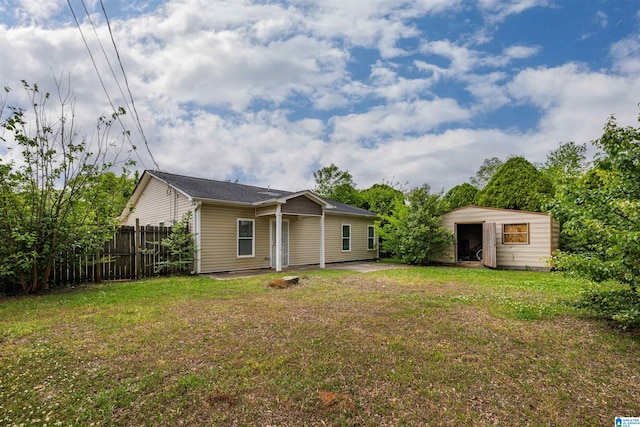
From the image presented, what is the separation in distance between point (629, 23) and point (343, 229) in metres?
11.8

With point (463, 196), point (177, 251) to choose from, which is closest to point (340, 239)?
point (177, 251)

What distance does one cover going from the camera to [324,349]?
3535 mm

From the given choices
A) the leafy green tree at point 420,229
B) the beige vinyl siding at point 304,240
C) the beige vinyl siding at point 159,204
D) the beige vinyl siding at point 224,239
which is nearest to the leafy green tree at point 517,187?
the leafy green tree at point 420,229

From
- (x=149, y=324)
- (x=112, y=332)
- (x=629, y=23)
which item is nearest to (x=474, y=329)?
(x=149, y=324)

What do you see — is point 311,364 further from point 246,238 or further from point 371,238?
point 371,238

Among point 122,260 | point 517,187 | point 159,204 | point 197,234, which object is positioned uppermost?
point 517,187

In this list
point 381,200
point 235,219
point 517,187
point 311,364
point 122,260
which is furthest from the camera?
point 381,200

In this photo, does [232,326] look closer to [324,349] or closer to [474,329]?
[324,349]

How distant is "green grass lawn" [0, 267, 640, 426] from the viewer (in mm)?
2377

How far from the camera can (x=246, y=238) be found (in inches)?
453

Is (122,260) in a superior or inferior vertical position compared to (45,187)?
inferior

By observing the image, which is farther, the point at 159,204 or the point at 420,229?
the point at 420,229

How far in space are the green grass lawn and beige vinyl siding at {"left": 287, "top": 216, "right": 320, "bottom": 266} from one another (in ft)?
23.9

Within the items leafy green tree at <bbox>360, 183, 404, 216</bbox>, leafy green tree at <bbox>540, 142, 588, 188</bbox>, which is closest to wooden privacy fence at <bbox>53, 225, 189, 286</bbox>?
leafy green tree at <bbox>360, 183, 404, 216</bbox>
